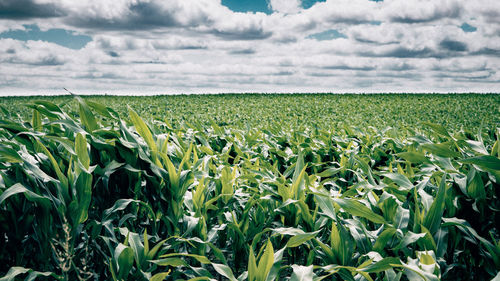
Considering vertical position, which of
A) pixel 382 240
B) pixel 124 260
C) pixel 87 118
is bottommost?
pixel 124 260

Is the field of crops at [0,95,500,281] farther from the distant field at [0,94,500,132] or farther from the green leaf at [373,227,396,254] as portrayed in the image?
the distant field at [0,94,500,132]

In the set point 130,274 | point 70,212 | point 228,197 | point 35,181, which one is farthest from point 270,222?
point 35,181

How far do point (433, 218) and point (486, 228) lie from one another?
57 cm

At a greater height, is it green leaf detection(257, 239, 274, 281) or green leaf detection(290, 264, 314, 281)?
green leaf detection(257, 239, 274, 281)

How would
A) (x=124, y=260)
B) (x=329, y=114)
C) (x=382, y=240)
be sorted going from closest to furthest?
1. (x=124, y=260)
2. (x=382, y=240)
3. (x=329, y=114)

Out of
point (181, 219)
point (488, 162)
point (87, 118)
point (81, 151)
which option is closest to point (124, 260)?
point (181, 219)

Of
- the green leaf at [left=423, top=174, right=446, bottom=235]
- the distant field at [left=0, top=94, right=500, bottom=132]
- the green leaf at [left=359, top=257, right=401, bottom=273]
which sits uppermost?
the green leaf at [left=423, top=174, right=446, bottom=235]

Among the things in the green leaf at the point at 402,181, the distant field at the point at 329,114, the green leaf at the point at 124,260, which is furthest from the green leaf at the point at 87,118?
the distant field at the point at 329,114

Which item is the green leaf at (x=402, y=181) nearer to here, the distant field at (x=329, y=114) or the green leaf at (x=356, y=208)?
the green leaf at (x=356, y=208)

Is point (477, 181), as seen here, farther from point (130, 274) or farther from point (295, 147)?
point (295, 147)

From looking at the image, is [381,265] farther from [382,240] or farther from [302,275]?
[302,275]

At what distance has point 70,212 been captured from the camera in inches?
73.1

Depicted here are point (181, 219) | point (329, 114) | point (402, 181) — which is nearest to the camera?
point (181, 219)

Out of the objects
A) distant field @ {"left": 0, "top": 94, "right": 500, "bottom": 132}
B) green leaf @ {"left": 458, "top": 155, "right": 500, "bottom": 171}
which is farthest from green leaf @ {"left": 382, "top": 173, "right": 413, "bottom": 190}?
distant field @ {"left": 0, "top": 94, "right": 500, "bottom": 132}
